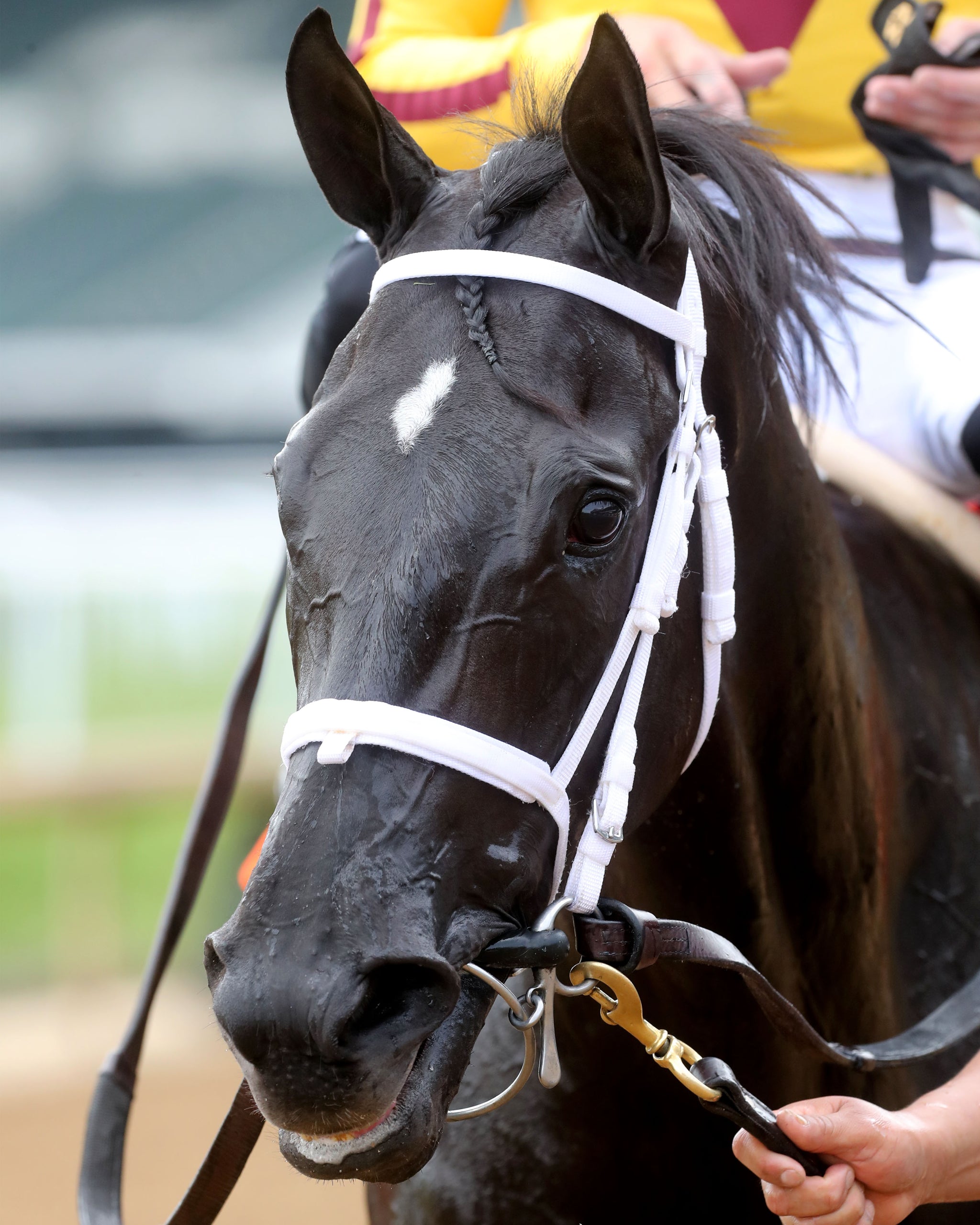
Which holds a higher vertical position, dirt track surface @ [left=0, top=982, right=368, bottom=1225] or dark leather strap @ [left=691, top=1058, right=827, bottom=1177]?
dark leather strap @ [left=691, top=1058, right=827, bottom=1177]

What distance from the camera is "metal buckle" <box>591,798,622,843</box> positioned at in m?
0.97

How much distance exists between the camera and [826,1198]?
38.2 inches

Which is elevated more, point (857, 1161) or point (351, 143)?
point (351, 143)

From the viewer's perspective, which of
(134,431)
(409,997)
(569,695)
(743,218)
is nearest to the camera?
(409,997)

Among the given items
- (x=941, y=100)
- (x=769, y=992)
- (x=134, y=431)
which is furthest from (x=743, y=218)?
(x=134, y=431)

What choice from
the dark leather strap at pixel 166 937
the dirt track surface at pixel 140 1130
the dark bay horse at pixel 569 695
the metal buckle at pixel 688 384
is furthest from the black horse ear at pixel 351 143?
the dirt track surface at pixel 140 1130

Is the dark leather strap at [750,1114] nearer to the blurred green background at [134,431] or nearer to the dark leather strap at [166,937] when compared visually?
the dark leather strap at [166,937]

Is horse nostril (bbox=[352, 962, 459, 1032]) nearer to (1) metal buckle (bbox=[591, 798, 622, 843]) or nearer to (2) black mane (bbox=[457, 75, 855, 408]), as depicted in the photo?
(1) metal buckle (bbox=[591, 798, 622, 843])

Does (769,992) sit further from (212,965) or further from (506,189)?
(506,189)

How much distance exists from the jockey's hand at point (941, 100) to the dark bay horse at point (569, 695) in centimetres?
46

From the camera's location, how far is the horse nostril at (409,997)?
0.82m

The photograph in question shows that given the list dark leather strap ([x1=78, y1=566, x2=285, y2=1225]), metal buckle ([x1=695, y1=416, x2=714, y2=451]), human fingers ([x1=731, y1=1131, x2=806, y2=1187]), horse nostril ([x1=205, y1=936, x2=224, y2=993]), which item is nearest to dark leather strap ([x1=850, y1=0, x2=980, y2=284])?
metal buckle ([x1=695, y1=416, x2=714, y2=451])

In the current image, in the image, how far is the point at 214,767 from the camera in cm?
177

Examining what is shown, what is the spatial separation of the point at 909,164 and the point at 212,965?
4.23 ft
